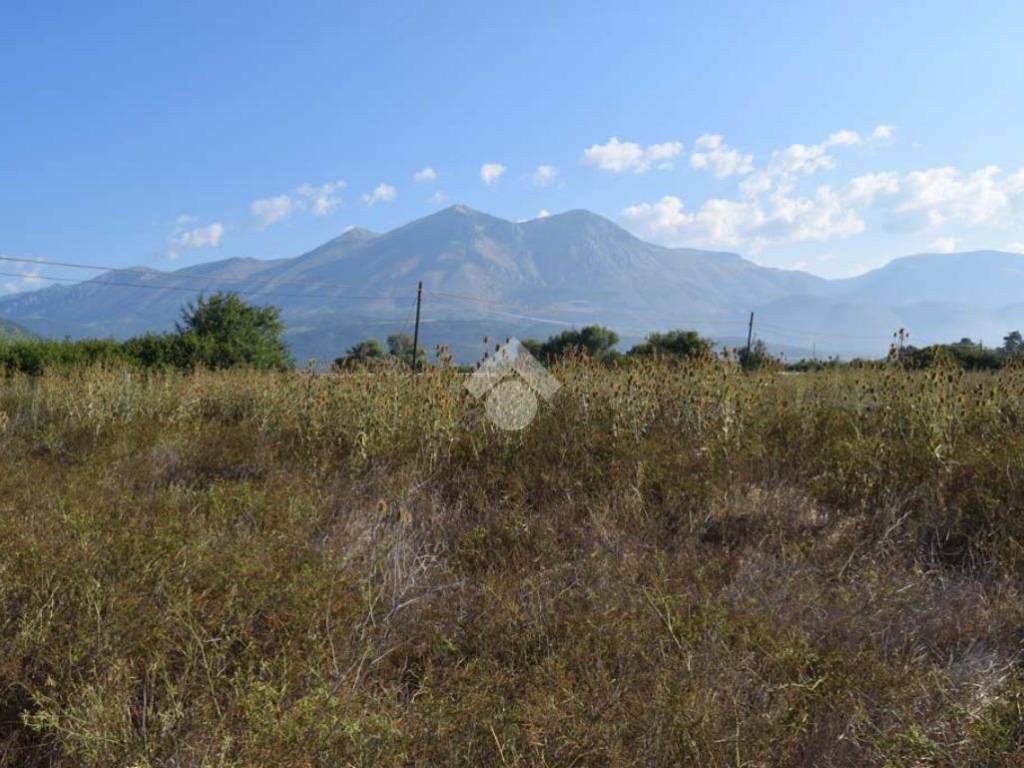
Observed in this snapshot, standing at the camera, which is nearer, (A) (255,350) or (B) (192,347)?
(B) (192,347)

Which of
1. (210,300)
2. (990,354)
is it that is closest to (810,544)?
(990,354)

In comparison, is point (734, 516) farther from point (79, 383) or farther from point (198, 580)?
point (79, 383)

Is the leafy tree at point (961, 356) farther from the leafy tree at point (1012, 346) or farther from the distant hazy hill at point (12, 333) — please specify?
the distant hazy hill at point (12, 333)

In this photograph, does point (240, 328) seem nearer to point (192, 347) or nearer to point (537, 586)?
point (192, 347)

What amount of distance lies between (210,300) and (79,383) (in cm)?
2462

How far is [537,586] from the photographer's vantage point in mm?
3506

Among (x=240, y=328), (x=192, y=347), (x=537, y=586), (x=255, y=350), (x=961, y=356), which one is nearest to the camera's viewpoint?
(x=537, y=586)

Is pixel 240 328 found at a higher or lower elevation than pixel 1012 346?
lower

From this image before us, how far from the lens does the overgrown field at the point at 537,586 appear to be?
2.37 metres

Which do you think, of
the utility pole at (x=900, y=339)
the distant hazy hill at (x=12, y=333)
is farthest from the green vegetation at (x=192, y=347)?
the utility pole at (x=900, y=339)

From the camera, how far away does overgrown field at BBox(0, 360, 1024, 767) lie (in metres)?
2.37

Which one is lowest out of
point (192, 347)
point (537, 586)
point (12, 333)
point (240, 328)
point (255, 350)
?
point (537, 586)

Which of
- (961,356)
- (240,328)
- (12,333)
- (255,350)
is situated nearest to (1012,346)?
(961,356)

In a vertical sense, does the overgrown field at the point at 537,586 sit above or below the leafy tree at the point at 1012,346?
below
